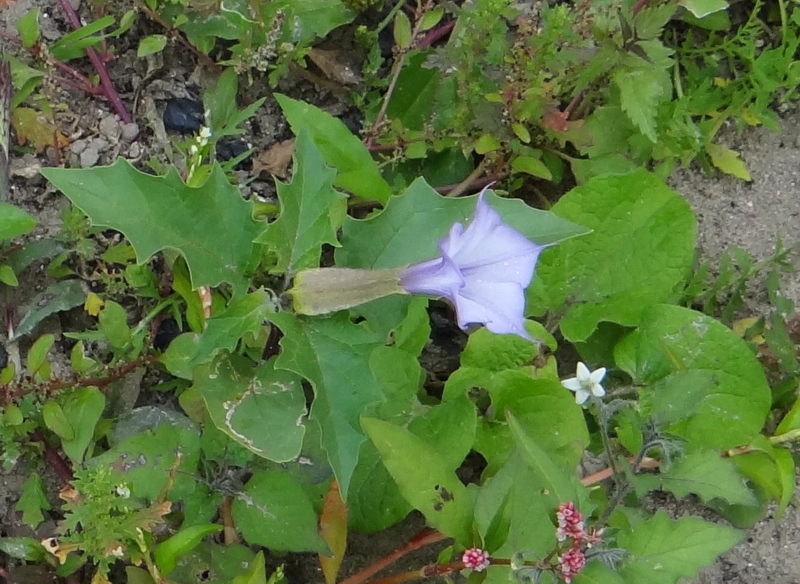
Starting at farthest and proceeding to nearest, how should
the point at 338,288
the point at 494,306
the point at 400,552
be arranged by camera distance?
the point at 400,552 → the point at 338,288 → the point at 494,306

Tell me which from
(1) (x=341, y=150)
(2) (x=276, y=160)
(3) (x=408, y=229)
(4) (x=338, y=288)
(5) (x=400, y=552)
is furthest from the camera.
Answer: (2) (x=276, y=160)

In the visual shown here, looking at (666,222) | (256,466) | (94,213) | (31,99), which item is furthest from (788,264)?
(31,99)

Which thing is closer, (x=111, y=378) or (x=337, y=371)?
(x=337, y=371)

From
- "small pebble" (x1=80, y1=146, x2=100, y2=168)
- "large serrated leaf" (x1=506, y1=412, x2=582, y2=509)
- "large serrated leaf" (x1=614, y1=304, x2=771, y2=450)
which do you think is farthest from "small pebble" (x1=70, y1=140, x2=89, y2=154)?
"large serrated leaf" (x1=614, y1=304, x2=771, y2=450)

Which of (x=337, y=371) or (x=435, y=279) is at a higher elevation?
(x=435, y=279)

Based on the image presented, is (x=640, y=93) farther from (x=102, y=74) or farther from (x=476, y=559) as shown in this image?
(x=102, y=74)

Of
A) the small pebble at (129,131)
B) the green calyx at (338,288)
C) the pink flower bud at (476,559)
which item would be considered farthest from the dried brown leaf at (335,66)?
the pink flower bud at (476,559)

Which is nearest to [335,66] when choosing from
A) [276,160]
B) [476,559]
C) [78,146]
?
[276,160]
